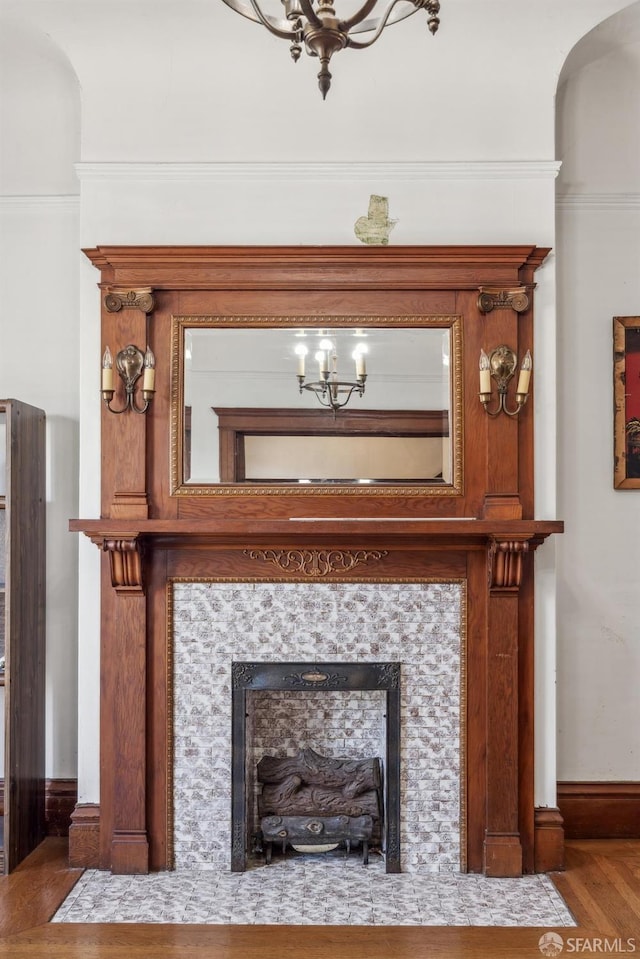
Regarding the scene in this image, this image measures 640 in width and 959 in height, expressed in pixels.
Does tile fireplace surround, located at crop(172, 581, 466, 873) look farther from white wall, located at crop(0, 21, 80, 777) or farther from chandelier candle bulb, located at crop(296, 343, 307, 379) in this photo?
chandelier candle bulb, located at crop(296, 343, 307, 379)

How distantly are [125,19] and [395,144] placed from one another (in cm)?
114

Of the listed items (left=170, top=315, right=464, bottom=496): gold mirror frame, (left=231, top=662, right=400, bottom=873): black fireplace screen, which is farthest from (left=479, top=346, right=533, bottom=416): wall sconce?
(left=231, top=662, right=400, bottom=873): black fireplace screen

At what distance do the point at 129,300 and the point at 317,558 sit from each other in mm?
1215

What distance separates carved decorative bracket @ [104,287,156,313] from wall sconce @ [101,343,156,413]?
0.14 meters

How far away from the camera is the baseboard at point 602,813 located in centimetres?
334

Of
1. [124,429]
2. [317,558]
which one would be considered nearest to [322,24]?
[124,429]

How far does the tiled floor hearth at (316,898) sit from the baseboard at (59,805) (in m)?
0.42

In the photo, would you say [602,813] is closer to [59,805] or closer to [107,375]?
[59,805]

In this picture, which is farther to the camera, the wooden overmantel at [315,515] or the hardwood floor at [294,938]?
the wooden overmantel at [315,515]

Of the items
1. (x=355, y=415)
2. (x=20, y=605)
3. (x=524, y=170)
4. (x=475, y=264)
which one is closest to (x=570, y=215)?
(x=524, y=170)

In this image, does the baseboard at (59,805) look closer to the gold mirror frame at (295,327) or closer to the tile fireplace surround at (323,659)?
the tile fireplace surround at (323,659)

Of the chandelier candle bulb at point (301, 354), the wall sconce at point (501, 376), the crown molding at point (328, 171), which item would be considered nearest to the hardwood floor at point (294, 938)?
the wall sconce at point (501, 376)

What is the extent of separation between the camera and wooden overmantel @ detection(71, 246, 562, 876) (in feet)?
9.83

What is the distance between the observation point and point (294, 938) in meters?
2.56
